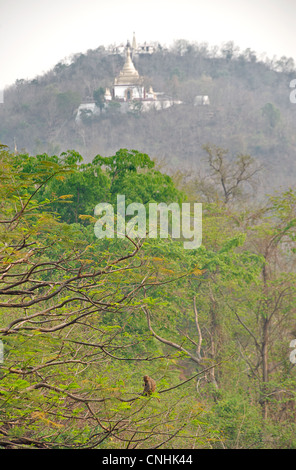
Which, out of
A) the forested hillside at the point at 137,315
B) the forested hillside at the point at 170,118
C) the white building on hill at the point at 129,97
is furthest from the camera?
the white building on hill at the point at 129,97

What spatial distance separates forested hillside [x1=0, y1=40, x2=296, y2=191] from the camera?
77688 mm

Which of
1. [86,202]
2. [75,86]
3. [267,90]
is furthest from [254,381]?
[267,90]

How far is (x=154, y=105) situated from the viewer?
297 feet

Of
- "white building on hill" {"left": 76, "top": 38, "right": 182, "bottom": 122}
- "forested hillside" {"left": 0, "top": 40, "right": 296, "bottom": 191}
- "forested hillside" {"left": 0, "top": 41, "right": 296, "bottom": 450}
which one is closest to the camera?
A: "forested hillside" {"left": 0, "top": 41, "right": 296, "bottom": 450}

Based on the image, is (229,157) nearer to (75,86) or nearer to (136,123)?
(136,123)

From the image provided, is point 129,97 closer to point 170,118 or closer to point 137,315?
point 170,118

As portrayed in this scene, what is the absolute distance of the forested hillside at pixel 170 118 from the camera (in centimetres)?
7769

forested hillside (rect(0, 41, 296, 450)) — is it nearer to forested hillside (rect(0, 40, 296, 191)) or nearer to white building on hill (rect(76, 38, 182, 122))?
forested hillside (rect(0, 40, 296, 191))

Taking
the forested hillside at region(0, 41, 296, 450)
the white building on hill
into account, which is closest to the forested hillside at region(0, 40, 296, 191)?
the white building on hill

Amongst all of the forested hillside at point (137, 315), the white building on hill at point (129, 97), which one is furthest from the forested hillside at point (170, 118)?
the forested hillside at point (137, 315)

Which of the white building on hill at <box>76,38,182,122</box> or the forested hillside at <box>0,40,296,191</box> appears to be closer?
the forested hillside at <box>0,40,296,191</box>

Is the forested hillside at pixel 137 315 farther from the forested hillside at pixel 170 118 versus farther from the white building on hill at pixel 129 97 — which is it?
the white building on hill at pixel 129 97

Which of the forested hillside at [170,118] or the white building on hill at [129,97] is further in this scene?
the white building on hill at [129,97]
